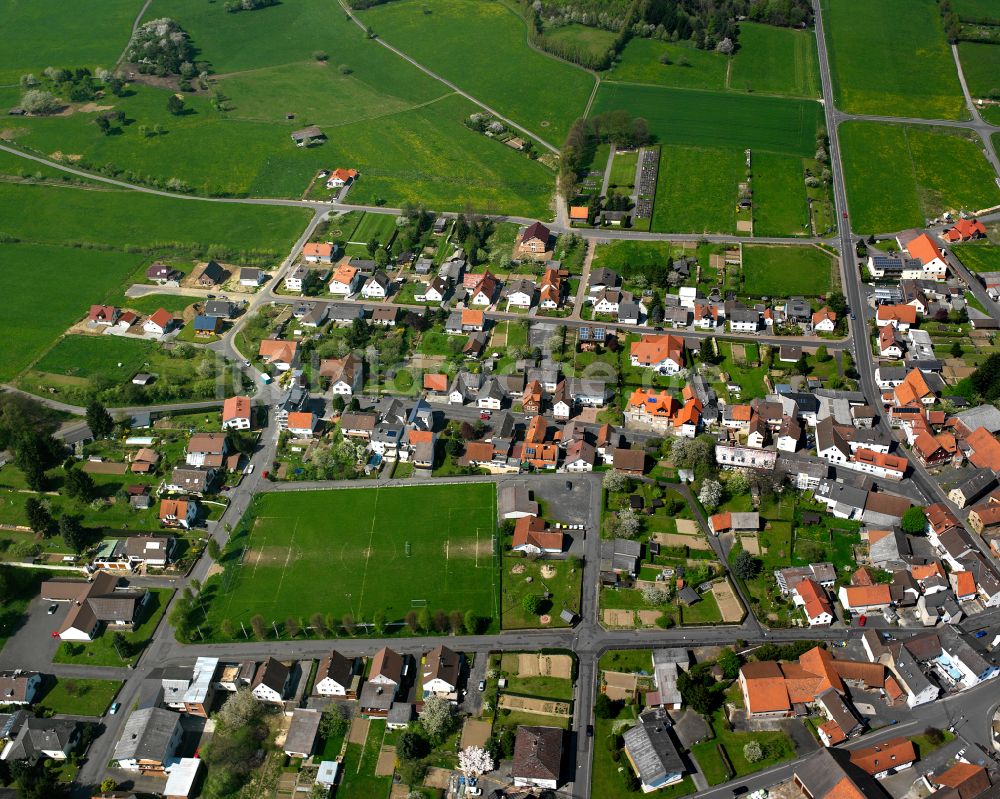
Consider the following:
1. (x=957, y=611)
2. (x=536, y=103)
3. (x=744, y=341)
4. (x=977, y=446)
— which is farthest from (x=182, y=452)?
(x=536, y=103)

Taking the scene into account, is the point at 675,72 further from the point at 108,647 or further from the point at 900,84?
the point at 108,647

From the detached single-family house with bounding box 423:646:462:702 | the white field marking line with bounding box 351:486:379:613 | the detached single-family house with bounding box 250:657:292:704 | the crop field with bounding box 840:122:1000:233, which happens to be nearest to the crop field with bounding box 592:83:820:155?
the crop field with bounding box 840:122:1000:233

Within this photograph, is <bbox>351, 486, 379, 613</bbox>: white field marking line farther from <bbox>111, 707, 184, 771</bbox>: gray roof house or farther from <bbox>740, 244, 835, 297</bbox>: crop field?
<bbox>740, 244, 835, 297</bbox>: crop field

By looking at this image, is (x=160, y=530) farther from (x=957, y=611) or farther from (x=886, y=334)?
(x=886, y=334)

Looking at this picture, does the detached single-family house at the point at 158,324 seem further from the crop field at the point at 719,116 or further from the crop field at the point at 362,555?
the crop field at the point at 719,116

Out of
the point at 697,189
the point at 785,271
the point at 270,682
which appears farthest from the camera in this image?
the point at 697,189

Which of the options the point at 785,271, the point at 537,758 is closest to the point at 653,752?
the point at 537,758
